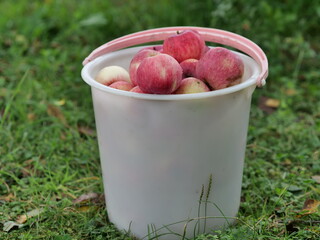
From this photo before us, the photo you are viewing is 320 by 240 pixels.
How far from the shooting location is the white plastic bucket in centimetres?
150

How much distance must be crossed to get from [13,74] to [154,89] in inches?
74.0

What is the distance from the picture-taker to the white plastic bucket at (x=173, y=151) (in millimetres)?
1497

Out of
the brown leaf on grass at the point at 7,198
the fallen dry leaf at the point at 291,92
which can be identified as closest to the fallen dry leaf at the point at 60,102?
the brown leaf on grass at the point at 7,198

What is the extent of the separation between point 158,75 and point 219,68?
243 millimetres

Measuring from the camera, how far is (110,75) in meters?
1.71

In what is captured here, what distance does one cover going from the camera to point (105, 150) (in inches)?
67.1

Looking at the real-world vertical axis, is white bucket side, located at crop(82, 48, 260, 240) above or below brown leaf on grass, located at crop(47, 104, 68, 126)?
above

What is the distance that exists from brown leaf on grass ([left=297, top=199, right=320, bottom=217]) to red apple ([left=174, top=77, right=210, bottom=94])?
2.18 ft

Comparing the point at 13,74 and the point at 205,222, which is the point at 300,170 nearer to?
the point at 205,222

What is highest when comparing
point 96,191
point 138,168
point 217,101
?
point 217,101

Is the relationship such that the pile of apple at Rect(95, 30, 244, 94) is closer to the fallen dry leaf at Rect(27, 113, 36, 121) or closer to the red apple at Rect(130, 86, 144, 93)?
the red apple at Rect(130, 86, 144, 93)

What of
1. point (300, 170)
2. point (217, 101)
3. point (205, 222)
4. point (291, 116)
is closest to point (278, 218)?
point (205, 222)

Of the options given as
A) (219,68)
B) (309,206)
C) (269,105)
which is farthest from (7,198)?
(269,105)

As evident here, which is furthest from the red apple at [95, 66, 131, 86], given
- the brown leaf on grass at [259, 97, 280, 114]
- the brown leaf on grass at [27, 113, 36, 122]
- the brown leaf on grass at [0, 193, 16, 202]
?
the brown leaf on grass at [259, 97, 280, 114]
